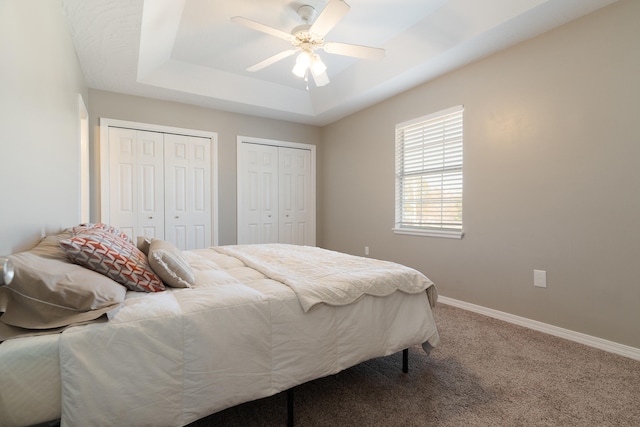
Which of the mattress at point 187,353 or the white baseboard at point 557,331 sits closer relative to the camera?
the mattress at point 187,353

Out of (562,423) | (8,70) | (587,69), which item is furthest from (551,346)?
(8,70)

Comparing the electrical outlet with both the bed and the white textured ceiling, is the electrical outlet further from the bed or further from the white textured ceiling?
the white textured ceiling

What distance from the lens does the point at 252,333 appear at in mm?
1295

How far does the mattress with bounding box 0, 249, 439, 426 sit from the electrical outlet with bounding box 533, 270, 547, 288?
5.41 ft

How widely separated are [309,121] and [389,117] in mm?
1515

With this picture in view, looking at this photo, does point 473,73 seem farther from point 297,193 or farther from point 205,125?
point 205,125

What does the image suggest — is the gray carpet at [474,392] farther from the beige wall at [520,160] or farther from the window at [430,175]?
the window at [430,175]

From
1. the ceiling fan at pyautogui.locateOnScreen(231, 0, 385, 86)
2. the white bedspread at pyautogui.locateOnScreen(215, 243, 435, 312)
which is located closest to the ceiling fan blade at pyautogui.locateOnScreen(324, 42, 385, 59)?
the ceiling fan at pyautogui.locateOnScreen(231, 0, 385, 86)

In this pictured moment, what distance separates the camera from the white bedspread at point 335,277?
1.50 metres

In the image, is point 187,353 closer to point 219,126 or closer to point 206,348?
point 206,348

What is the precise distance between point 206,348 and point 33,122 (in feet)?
4.94

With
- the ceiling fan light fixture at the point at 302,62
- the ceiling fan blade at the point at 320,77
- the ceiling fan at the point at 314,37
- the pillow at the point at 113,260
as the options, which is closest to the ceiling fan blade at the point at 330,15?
the ceiling fan at the point at 314,37

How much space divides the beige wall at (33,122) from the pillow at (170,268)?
566 mm

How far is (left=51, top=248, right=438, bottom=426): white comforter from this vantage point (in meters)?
1.01
